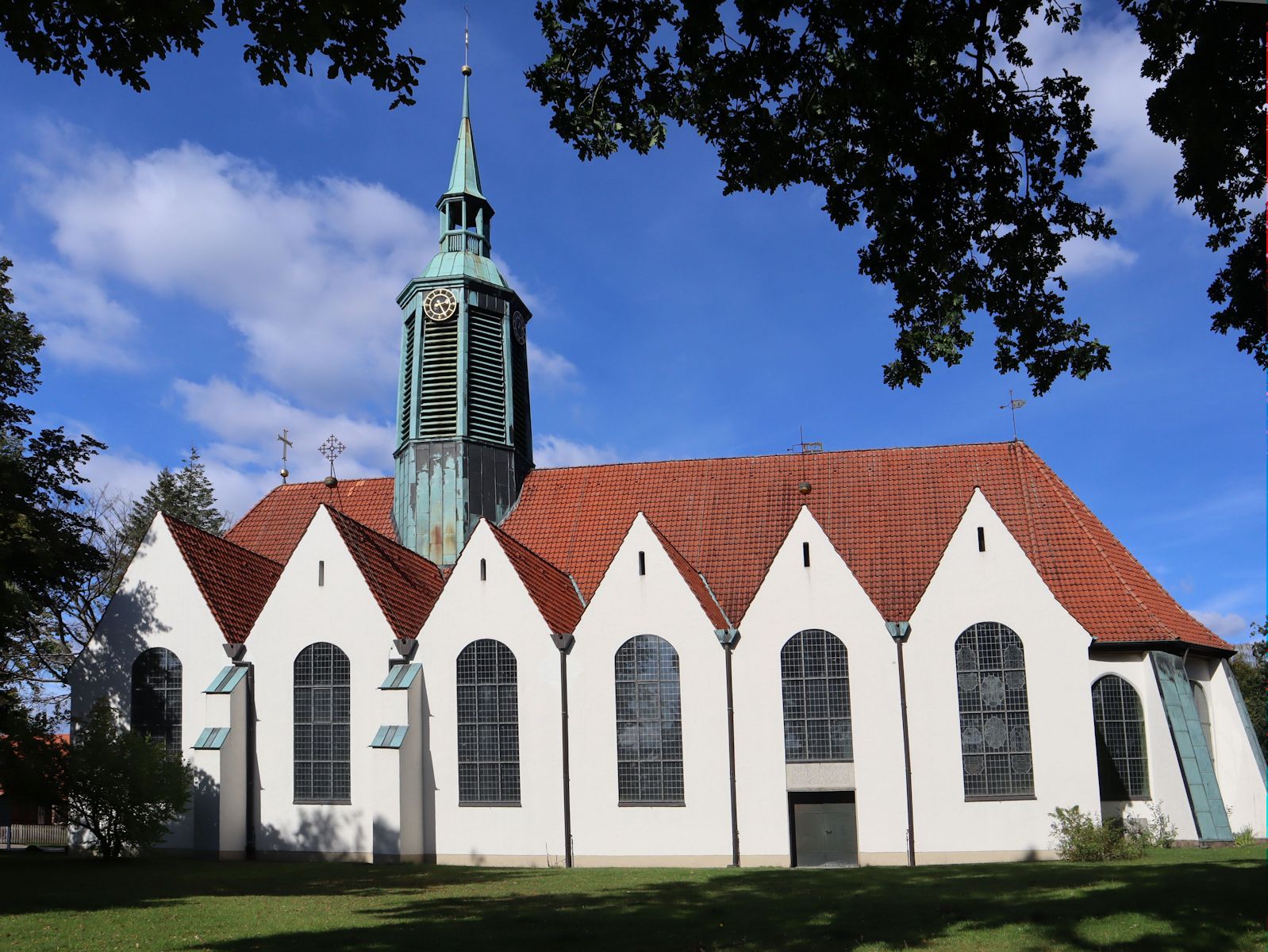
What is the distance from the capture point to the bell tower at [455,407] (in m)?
36.9

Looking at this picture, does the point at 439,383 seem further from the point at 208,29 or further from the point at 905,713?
the point at 208,29

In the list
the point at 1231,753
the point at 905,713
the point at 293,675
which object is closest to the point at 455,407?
the point at 293,675

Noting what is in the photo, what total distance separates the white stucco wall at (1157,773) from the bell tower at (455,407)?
711 inches

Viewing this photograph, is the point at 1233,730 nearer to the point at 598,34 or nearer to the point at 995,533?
the point at 995,533

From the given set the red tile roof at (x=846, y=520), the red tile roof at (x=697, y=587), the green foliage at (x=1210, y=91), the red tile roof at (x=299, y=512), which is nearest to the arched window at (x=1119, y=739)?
the red tile roof at (x=846, y=520)

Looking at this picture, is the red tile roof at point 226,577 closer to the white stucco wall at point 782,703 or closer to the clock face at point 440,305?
the clock face at point 440,305

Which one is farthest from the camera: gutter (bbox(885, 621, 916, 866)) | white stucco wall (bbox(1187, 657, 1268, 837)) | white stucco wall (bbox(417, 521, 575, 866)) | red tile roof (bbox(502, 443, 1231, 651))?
red tile roof (bbox(502, 443, 1231, 651))

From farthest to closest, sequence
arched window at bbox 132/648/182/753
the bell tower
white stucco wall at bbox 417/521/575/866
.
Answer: the bell tower
arched window at bbox 132/648/182/753
white stucco wall at bbox 417/521/575/866

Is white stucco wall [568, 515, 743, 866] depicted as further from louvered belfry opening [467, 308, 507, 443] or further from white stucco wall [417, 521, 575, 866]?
louvered belfry opening [467, 308, 507, 443]

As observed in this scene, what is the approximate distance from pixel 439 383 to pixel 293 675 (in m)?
10.2

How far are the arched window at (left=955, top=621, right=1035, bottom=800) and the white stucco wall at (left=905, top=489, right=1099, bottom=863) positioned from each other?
183mm

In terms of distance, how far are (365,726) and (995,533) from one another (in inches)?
658

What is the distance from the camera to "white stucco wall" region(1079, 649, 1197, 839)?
29312 mm

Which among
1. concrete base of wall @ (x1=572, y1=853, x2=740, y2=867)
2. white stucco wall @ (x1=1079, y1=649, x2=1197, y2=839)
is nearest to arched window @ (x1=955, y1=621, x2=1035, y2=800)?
white stucco wall @ (x1=1079, y1=649, x2=1197, y2=839)
